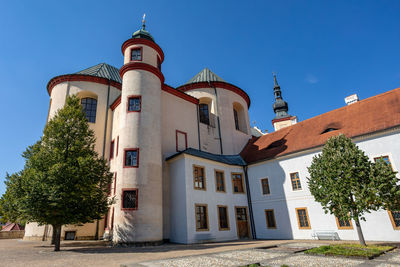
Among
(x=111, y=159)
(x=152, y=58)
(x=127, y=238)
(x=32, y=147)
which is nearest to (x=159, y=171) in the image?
(x=127, y=238)

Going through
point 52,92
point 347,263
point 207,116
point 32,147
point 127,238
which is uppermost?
point 52,92

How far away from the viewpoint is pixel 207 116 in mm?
26594

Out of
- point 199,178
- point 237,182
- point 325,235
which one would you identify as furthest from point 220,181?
point 325,235

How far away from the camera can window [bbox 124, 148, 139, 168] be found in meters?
16.8

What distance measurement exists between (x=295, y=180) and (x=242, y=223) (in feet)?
18.6

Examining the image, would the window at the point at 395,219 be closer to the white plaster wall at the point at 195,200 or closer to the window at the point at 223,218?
the white plaster wall at the point at 195,200

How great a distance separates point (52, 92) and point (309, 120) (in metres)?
25.2

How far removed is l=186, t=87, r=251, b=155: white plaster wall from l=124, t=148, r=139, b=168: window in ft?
27.1

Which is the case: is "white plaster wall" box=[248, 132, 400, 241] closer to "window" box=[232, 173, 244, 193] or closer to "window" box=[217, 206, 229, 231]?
"window" box=[232, 173, 244, 193]

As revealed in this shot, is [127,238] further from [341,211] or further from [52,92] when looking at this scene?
[52,92]

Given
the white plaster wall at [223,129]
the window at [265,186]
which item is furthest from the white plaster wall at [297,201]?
the white plaster wall at [223,129]

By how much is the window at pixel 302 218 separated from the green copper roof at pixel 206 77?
16.5 m

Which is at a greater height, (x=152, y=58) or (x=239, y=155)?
(x=152, y=58)

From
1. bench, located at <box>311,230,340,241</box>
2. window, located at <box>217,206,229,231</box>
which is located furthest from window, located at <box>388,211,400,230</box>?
window, located at <box>217,206,229,231</box>
